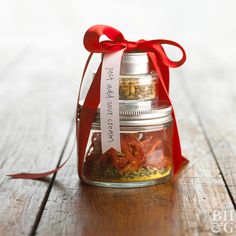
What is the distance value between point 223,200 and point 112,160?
0.19 m

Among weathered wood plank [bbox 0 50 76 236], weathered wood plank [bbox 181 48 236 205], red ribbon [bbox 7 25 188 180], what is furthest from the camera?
weathered wood plank [bbox 181 48 236 205]

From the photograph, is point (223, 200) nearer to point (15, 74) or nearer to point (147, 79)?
point (147, 79)

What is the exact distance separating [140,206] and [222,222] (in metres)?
0.14

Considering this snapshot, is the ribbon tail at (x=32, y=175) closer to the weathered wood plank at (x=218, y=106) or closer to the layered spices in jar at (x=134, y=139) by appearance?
the layered spices in jar at (x=134, y=139)

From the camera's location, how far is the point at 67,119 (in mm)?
1901

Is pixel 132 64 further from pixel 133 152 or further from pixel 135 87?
pixel 133 152

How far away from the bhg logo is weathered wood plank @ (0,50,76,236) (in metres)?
0.26

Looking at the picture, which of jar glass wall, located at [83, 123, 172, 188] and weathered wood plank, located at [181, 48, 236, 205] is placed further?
weathered wood plank, located at [181, 48, 236, 205]

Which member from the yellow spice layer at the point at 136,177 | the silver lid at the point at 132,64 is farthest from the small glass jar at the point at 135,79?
the yellow spice layer at the point at 136,177

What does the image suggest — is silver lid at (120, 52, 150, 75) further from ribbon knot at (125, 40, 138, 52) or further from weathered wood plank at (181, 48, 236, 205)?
weathered wood plank at (181, 48, 236, 205)

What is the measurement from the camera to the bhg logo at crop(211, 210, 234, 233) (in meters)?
0.97

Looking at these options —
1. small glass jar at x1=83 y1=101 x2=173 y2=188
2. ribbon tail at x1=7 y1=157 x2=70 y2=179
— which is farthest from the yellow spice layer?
ribbon tail at x1=7 y1=157 x2=70 y2=179

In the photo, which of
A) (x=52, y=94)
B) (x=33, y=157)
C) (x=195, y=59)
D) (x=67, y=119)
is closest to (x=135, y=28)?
(x=195, y=59)

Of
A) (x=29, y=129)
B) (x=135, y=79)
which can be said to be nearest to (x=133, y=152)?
(x=135, y=79)
